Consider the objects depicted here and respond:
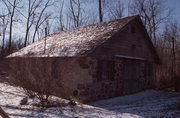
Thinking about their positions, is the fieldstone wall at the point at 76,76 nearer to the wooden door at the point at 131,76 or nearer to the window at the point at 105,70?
the window at the point at 105,70

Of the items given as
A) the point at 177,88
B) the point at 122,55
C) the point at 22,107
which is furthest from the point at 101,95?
the point at 177,88

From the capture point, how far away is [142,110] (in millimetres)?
7574

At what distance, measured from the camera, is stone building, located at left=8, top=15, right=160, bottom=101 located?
907 centimetres

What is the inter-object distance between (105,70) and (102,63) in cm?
51

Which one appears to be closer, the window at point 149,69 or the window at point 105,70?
the window at point 105,70

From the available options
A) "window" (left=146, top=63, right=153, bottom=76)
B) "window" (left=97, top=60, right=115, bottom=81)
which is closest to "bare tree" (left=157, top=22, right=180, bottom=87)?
"window" (left=146, top=63, right=153, bottom=76)

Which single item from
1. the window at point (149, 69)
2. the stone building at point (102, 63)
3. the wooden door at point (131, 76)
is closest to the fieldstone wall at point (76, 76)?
the stone building at point (102, 63)

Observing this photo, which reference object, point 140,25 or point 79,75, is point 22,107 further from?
point 140,25

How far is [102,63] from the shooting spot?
9.81 meters

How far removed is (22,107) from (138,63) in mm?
8404

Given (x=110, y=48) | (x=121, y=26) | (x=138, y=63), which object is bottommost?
(x=138, y=63)

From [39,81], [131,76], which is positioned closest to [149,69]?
[131,76]

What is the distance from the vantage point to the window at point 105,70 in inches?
381

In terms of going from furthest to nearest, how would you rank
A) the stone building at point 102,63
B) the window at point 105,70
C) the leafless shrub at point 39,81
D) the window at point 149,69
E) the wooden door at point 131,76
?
1. the window at point 149,69
2. the wooden door at point 131,76
3. the window at point 105,70
4. the stone building at point 102,63
5. the leafless shrub at point 39,81
